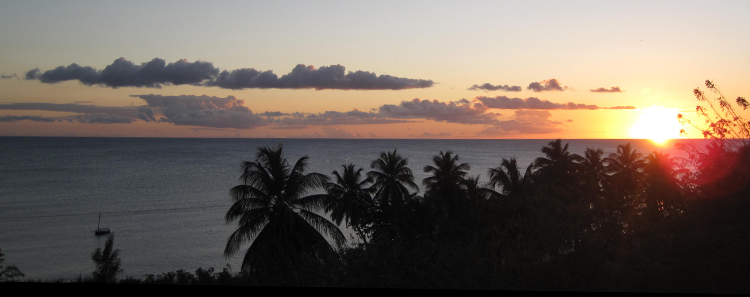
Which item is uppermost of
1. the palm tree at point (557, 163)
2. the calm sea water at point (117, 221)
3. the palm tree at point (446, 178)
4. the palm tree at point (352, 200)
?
the palm tree at point (557, 163)

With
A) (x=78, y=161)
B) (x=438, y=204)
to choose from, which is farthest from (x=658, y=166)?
(x=78, y=161)

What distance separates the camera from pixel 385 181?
28.8 m

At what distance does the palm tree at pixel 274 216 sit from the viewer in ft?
59.6

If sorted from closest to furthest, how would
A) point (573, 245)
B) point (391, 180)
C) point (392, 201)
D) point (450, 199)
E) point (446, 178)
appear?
point (573, 245)
point (392, 201)
point (450, 199)
point (391, 180)
point (446, 178)

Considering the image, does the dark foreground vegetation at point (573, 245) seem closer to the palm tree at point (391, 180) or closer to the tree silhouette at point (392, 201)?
the tree silhouette at point (392, 201)

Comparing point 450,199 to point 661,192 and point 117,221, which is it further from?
point 117,221

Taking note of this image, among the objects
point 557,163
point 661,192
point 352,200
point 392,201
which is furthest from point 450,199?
point 661,192

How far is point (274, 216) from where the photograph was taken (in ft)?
61.3

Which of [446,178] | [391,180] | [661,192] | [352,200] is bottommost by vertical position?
A: [352,200]

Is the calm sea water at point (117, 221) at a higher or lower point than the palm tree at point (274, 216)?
lower

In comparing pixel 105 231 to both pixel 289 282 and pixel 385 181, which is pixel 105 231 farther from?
pixel 289 282

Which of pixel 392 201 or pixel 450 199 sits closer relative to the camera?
pixel 392 201

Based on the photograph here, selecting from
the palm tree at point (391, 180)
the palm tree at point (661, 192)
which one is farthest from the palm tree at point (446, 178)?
the palm tree at point (661, 192)

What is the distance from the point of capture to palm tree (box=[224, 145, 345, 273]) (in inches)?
715
